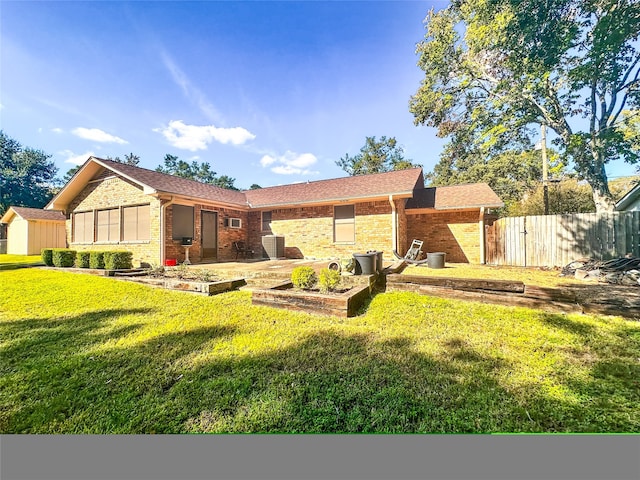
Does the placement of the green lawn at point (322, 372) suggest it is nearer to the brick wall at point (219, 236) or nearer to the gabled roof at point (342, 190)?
the brick wall at point (219, 236)

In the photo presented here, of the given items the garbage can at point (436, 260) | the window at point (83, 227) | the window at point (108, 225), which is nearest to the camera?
the garbage can at point (436, 260)

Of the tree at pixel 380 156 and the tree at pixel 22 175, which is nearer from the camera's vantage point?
the tree at pixel 22 175

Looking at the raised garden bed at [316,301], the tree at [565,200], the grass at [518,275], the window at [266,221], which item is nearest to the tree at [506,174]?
the tree at [565,200]

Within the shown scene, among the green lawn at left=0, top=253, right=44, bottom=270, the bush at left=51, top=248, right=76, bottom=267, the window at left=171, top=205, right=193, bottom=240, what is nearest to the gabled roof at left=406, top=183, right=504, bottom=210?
the window at left=171, top=205, right=193, bottom=240

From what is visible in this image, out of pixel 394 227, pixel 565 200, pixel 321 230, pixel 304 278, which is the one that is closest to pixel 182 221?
pixel 321 230

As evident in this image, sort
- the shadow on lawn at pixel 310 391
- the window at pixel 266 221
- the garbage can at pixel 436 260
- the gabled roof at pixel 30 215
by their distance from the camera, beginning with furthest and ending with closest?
1. the gabled roof at pixel 30 215
2. the window at pixel 266 221
3. the garbage can at pixel 436 260
4. the shadow on lawn at pixel 310 391

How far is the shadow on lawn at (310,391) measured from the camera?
174cm

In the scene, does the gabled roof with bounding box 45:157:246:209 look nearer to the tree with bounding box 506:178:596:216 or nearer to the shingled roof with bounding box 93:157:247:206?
the shingled roof with bounding box 93:157:247:206

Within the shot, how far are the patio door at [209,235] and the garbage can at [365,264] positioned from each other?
7.23m

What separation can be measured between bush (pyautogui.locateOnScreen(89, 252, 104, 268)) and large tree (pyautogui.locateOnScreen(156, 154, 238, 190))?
33467mm

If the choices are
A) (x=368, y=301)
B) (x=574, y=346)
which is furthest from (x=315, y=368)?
(x=574, y=346)

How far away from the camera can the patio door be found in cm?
1032

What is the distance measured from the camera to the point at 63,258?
9.70 meters

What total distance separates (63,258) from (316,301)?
11.5 meters
